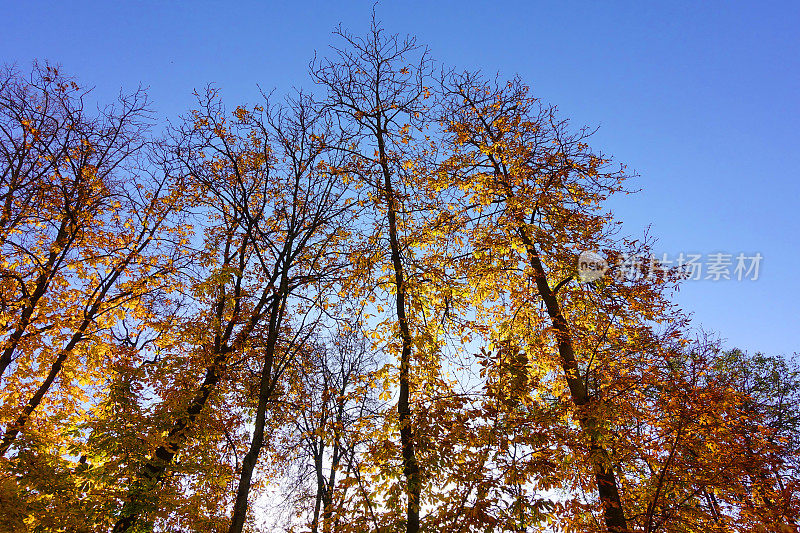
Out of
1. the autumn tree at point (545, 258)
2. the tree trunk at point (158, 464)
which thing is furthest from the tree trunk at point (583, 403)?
the tree trunk at point (158, 464)

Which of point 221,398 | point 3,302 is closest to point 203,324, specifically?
point 221,398

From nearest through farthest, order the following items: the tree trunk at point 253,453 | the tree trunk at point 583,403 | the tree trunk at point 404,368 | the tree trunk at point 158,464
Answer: the tree trunk at point 404,368 < the tree trunk at point 253,453 < the tree trunk at point 583,403 < the tree trunk at point 158,464

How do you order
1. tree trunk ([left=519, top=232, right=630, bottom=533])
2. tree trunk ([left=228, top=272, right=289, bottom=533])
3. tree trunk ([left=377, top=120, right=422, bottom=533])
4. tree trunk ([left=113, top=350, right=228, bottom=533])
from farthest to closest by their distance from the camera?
tree trunk ([left=113, top=350, right=228, bottom=533]) → tree trunk ([left=519, top=232, right=630, bottom=533]) → tree trunk ([left=228, top=272, right=289, bottom=533]) → tree trunk ([left=377, top=120, right=422, bottom=533])

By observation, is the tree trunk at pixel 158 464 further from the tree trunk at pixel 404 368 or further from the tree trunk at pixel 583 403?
the tree trunk at pixel 583 403

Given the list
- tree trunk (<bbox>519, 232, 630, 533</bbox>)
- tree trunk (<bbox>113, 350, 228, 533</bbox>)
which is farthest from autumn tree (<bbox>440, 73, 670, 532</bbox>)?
tree trunk (<bbox>113, 350, 228, 533</bbox>)

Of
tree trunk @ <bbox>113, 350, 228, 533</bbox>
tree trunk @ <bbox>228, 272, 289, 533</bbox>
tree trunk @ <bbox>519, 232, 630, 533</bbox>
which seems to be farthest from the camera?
tree trunk @ <bbox>113, 350, 228, 533</bbox>

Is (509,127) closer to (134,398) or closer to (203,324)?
(203,324)

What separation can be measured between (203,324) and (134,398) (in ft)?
9.00

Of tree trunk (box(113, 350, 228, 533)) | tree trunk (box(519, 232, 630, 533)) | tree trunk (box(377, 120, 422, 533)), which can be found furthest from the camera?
tree trunk (box(113, 350, 228, 533))

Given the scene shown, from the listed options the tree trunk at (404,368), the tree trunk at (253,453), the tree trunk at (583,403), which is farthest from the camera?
the tree trunk at (583,403)

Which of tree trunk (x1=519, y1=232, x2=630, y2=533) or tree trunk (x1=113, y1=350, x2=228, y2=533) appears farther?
tree trunk (x1=113, y1=350, x2=228, y2=533)

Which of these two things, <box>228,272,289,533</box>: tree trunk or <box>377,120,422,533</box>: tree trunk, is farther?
<box>228,272,289,533</box>: tree trunk

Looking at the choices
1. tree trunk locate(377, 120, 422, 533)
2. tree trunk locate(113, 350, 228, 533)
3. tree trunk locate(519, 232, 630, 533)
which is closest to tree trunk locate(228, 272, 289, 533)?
tree trunk locate(113, 350, 228, 533)

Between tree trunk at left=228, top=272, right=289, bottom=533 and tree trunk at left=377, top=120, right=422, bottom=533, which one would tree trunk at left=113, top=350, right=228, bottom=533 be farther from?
tree trunk at left=377, top=120, right=422, bottom=533
